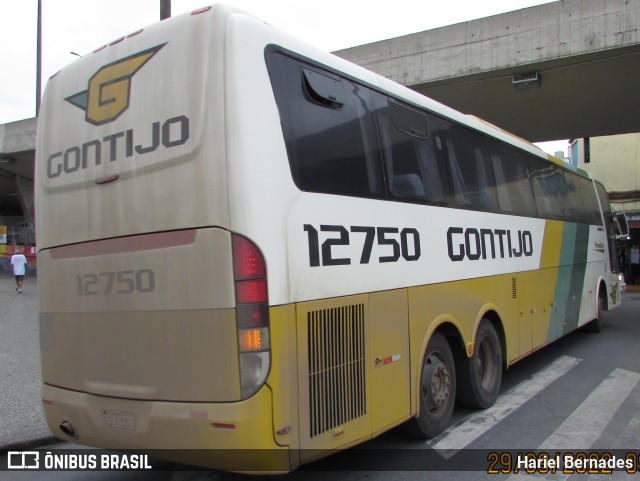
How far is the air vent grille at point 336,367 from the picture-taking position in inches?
137

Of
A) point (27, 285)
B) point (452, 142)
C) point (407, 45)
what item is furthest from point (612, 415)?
point (27, 285)

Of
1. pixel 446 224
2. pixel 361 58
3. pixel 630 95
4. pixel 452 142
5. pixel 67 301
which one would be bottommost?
pixel 67 301

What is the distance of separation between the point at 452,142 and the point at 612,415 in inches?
135

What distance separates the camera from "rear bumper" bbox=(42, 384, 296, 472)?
3117 millimetres

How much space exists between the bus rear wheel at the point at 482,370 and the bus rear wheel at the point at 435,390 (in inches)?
14.6

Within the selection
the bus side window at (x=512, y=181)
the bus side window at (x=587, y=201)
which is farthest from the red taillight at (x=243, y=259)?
the bus side window at (x=587, y=201)

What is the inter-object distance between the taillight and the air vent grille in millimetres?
413

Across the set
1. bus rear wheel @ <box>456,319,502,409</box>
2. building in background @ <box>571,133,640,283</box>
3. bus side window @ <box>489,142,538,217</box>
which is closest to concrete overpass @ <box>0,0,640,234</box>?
bus side window @ <box>489,142,538,217</box>

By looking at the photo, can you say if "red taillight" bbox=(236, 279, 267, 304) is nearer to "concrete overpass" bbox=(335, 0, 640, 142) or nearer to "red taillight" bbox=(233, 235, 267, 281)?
"red taillight" bbox=(233, 235, 267, 281)

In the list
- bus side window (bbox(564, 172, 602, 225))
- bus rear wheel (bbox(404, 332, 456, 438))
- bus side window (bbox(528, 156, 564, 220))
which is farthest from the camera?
bus side window (bbox(564, 172, 602, 225))

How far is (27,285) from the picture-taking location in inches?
846

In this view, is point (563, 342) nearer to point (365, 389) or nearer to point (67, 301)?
point (365, 389)

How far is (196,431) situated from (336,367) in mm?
1007

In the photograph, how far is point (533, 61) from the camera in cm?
1156
